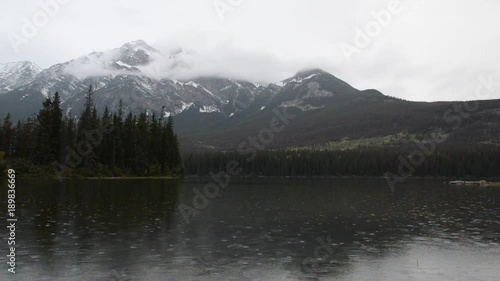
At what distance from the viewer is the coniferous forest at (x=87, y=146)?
12619 centimetres

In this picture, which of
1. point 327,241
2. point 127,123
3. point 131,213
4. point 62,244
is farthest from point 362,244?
point 127,123

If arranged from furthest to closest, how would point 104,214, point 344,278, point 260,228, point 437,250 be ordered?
point 104,214 < point 260,228 < point 437,250 < point 344,278

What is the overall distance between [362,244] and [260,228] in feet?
36.0

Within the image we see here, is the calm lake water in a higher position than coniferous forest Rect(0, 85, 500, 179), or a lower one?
lower

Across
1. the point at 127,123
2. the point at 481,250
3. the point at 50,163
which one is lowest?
the point at 481,250

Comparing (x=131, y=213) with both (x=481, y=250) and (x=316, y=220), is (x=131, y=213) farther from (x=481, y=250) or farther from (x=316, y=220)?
(x=481, y=250)

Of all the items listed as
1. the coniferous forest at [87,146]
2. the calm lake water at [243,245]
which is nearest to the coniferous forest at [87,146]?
the coniferous forest at [87,146]

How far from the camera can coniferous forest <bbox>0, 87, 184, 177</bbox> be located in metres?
126

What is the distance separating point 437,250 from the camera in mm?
34656

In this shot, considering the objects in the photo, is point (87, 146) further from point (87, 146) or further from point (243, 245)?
point (243, 245)

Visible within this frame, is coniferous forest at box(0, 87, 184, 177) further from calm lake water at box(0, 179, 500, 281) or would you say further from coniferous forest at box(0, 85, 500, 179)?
calm lake water at box(0, 179, 500, 281)

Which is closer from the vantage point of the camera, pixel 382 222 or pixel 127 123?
pixel 382 222

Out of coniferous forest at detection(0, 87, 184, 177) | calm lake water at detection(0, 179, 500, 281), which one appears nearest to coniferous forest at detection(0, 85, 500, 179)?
coniferous forest at detection(0, 87, 184, 177)

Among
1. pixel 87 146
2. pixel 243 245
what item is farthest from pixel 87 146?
pixel 243 245
